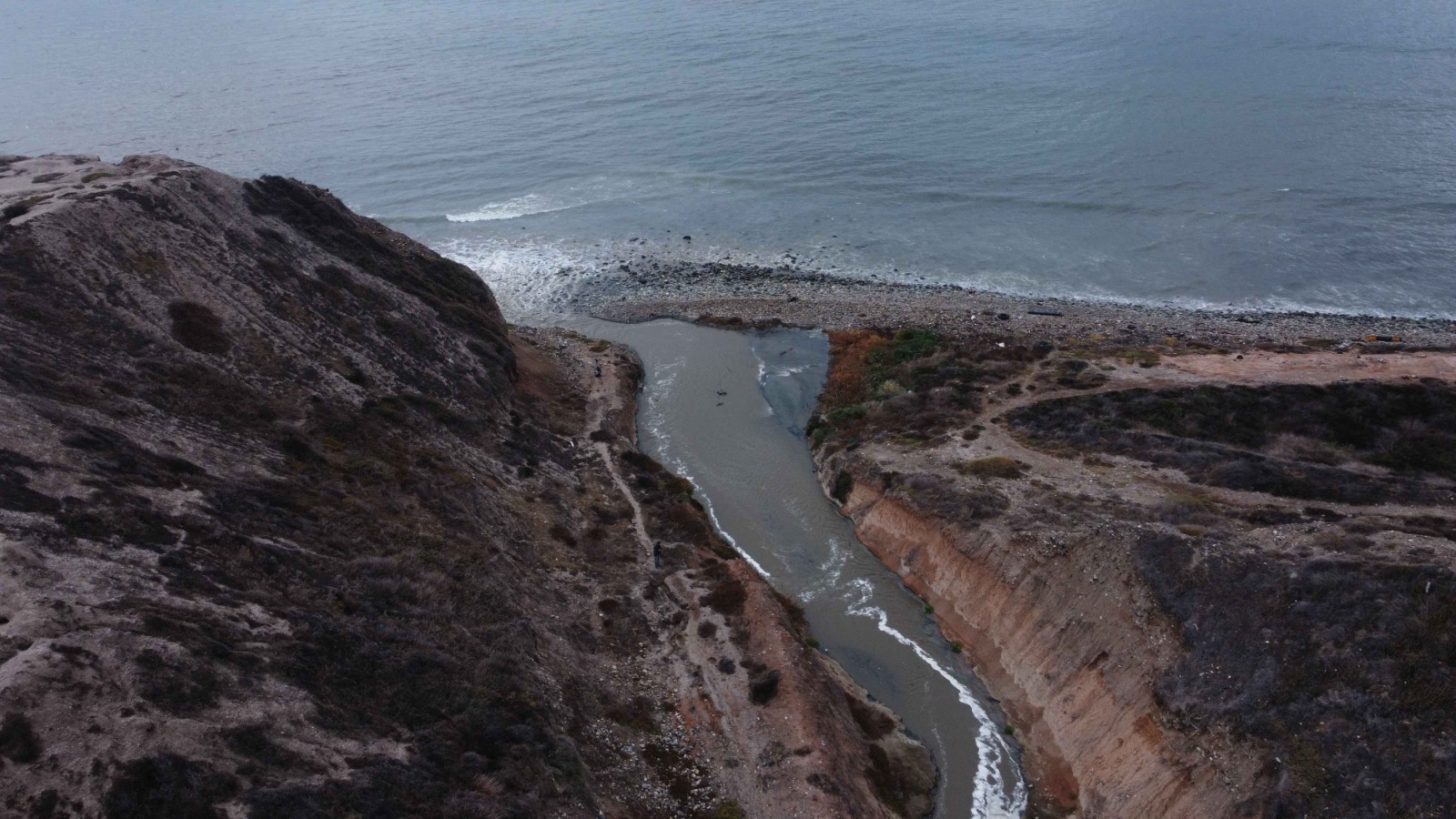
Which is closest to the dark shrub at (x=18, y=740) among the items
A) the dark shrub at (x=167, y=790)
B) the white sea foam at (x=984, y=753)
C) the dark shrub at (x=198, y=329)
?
the dark shrub at (x=167, y=790)

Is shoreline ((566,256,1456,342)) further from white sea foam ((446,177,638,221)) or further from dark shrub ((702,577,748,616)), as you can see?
dark shrub ((702,577,748,616))

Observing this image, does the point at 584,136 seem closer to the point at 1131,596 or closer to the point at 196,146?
the point at 196,146

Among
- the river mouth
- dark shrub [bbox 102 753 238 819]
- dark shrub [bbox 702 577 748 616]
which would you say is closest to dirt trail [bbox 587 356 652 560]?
the river mouth

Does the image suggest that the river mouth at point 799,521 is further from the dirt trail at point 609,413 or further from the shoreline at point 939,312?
the shoreline at point 939,312

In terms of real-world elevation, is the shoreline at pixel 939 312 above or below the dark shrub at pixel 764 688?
above

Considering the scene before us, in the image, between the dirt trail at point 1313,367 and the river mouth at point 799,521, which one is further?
the dirt trail at point 1313,367

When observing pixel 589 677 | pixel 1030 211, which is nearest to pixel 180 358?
pixel 589 677
